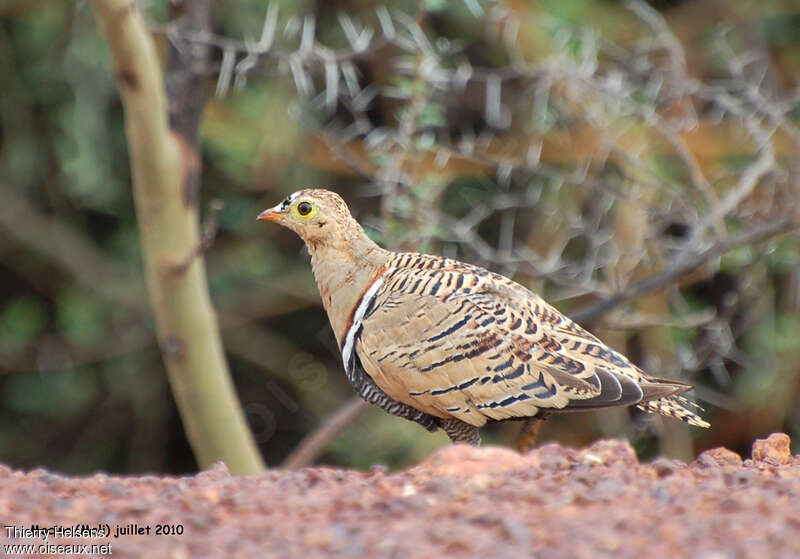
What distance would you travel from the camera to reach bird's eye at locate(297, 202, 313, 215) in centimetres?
520

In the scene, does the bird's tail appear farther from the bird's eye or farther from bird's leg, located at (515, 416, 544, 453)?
the bird's eye

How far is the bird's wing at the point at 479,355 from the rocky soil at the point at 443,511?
763 mm

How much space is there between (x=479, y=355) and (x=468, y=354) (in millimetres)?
45

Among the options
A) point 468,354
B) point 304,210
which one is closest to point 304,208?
point 304,210

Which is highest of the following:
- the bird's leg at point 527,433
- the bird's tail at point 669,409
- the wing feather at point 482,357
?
the wing feather at point 482,357

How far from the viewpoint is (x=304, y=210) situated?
5215 mm

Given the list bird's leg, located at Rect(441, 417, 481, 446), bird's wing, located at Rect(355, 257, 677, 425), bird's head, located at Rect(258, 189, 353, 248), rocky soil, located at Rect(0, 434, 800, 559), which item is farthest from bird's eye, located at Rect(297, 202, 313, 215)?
rocky soil, located at Rect(0, 434, 800, 559)

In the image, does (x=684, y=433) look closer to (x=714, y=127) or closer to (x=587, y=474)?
(x=714, y=127)

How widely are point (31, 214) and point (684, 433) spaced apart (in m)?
5.43

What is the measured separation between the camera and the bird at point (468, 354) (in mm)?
4648

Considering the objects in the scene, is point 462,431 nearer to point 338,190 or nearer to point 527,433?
point 527,433

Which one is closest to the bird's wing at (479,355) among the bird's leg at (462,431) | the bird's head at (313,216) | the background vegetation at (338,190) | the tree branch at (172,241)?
the bird's leg at (462,431)

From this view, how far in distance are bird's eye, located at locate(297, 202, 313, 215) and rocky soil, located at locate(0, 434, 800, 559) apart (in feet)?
5.30

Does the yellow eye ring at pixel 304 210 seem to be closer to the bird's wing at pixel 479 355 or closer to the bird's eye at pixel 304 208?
the bird's eye at pixel 304 208
